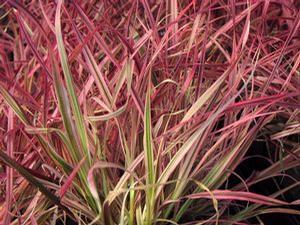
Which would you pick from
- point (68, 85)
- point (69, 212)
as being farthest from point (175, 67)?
point (69, 212)

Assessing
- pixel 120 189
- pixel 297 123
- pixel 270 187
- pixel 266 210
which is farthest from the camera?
pixel 270 187

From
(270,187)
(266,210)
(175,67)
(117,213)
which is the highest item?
(175,67)

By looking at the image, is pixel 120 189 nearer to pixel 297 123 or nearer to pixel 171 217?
pixel 171 217

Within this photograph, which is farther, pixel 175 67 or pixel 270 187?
pixel 270 187

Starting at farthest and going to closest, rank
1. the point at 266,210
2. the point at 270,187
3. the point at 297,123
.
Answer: the point at 270,187
the point at 297,123
the point at 266,210

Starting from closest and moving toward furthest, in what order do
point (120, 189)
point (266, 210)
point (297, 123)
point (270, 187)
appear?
point (120, 189) < point (266, 210) < point (297, 123) < point (270, 187)

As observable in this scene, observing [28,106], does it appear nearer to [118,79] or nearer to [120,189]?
[118,79]

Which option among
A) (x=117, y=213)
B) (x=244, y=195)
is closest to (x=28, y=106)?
(x=117, y=213)

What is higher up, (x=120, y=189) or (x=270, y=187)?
(x=120, y=189)

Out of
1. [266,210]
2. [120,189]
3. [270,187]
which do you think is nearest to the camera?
[120,189]
